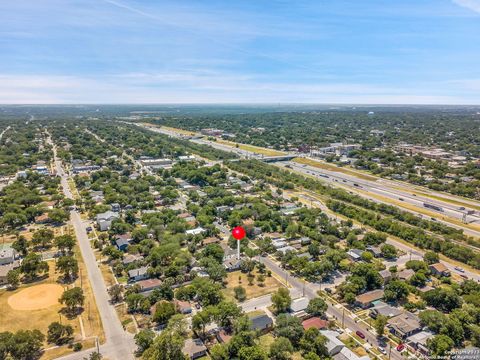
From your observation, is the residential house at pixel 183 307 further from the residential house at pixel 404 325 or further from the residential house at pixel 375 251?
the residential house at pixel 375 251

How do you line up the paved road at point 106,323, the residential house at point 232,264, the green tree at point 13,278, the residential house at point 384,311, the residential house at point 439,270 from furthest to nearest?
the residential house at point 232,264, the residential house at point 439,270, the green tree at point 13,278, the residential house at point 384,311, the paved road at point 106,323

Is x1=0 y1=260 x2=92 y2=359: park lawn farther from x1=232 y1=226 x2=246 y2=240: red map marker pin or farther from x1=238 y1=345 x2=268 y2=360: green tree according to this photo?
x1=232 y1=226 x2=246 y2=240: red map marker pin

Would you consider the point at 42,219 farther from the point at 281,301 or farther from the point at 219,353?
the point at 281,301

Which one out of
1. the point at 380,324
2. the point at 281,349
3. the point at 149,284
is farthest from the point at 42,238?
the point at 380,324

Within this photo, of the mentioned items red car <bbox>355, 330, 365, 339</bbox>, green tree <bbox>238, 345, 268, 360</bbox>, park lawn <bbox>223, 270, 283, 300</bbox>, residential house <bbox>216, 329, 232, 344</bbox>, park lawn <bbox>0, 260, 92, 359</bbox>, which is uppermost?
green tree <bbox>238, 345, 268, 360</bbox>

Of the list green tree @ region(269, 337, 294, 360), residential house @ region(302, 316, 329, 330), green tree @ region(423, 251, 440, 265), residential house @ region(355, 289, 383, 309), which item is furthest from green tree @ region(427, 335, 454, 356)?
green tree @ region(423, 251, 440, 265)

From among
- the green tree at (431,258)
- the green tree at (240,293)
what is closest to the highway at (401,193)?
the green tree at (431,258)
